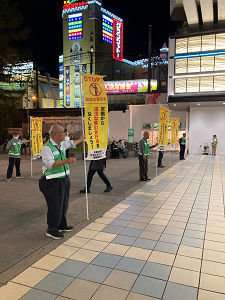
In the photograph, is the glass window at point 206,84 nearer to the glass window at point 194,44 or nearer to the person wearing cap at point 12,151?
the glass window at point 194,44

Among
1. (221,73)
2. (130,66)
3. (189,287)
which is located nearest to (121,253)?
(189,287)

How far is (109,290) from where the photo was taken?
118 inches

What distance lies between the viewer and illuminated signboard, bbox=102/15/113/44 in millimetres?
42594

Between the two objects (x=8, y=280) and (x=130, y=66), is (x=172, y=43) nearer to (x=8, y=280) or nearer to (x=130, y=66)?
(x=8, y=280)

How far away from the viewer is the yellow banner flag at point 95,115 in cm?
532

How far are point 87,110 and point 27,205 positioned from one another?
10.5ft

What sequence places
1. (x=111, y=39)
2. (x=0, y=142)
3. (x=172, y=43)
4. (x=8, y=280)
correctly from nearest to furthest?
(x=8, y=280) → (x=172, y=43) → (x=0, y=142) → (x=111, y=39)

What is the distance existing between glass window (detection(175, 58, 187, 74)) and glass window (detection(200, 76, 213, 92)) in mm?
1711

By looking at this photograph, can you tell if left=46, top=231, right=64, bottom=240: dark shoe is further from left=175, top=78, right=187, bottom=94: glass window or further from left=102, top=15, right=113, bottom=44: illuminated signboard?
left=102, top=15, right=113, bottom=44: illuminated signboard

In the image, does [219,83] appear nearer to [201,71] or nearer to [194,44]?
[201,71]

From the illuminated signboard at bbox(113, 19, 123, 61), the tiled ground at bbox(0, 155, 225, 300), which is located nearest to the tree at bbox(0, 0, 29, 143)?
the tiled ground at bbox(0, 155, 225, 300)

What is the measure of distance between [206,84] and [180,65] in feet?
9.05

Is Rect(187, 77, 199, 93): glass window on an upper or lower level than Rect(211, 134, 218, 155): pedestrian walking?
upper

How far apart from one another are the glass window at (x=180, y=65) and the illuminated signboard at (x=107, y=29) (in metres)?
25.9
